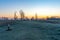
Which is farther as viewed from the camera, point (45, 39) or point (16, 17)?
point (16, 17)

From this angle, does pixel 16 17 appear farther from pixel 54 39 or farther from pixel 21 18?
pixel 54 39

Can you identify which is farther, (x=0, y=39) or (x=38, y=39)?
(x=0, y=39)

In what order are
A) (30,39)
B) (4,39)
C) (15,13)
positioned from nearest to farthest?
(30,39) < (4,39) < (15,13)

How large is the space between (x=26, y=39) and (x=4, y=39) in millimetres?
4016

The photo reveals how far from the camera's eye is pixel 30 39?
23703 millimetres

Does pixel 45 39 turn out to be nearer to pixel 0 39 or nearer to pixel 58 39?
pixel 58 39

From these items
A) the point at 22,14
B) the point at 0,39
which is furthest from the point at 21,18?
the point at 0,39

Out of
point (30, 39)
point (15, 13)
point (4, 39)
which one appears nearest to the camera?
point (30, 39)

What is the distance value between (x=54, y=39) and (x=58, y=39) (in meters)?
0.65

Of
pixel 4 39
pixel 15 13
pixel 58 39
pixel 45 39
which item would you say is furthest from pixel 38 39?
pixel 15 13

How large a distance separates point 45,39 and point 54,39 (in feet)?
4.77

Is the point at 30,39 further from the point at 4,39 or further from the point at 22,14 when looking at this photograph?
the point at 22,14

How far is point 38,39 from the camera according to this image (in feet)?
79.2

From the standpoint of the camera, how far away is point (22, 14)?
14812cm
